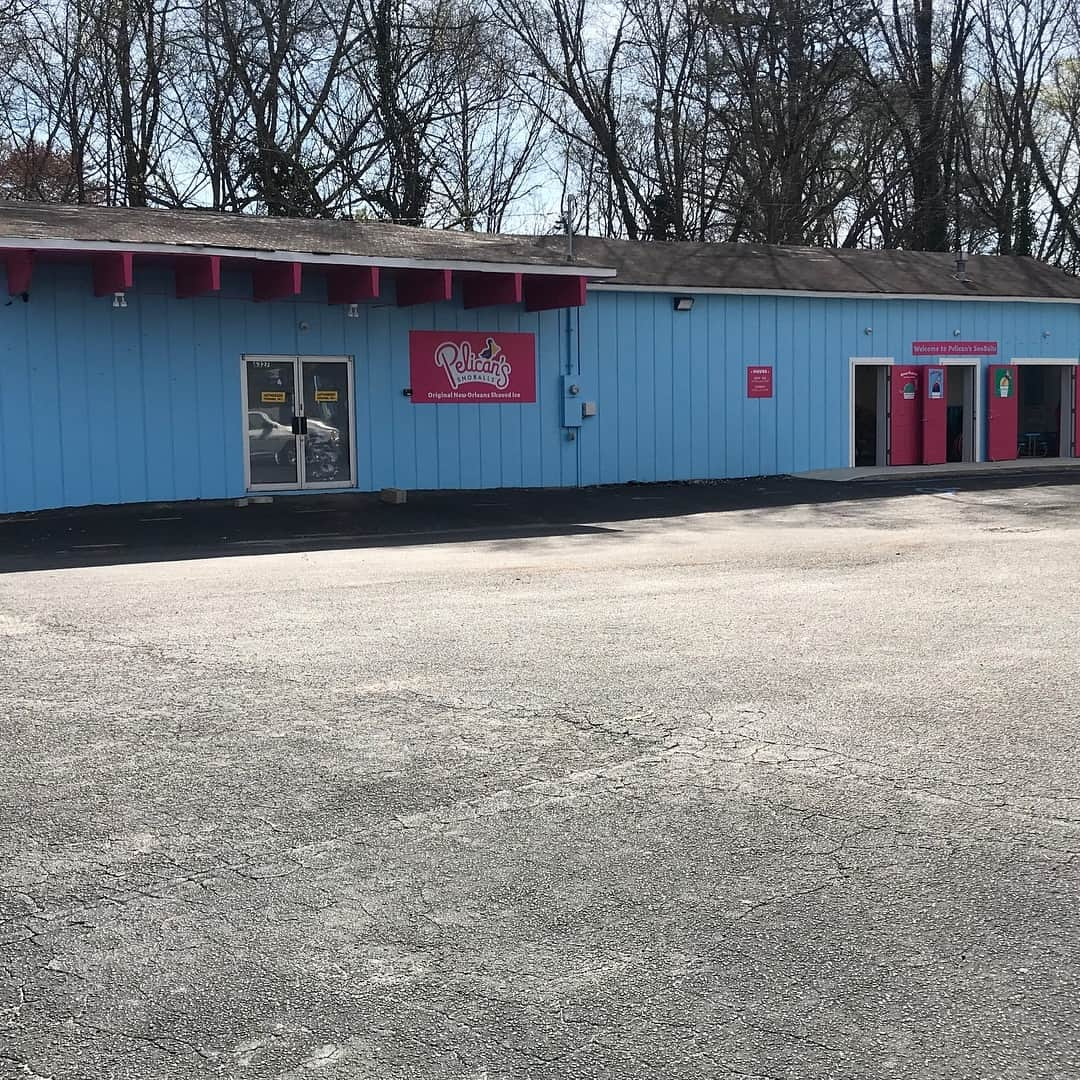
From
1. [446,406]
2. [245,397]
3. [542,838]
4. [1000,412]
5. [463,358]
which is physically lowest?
[542,838]

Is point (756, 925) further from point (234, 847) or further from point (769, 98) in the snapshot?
point (769, 98)

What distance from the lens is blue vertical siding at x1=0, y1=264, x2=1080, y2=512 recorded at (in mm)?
16578

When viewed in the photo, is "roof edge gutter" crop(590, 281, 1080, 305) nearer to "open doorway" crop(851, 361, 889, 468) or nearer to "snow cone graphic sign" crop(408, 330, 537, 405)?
"open doorway" crop(851, 361, 889, 468)

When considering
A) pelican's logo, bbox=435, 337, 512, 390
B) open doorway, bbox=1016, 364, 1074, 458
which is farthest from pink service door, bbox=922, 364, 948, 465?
pelican's logo, bbox=435, 337, 512, 390

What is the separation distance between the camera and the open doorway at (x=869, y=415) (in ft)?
78.3

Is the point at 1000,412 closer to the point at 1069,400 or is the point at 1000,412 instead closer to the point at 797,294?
the point at 1069,400

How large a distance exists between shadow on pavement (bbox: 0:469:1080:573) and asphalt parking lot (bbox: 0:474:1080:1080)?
173 inches

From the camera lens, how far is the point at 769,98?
32.9 metres

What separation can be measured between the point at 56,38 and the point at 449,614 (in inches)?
973

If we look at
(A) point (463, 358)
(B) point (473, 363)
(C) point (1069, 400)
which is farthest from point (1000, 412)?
(A) point (463, 358)

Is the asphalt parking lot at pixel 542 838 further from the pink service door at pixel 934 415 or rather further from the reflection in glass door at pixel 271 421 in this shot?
the pink service door at pixel 934 415

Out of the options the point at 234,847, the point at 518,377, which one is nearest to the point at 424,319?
the point at 518,377

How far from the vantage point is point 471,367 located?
64.2ft

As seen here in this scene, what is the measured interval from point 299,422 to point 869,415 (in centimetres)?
1145
